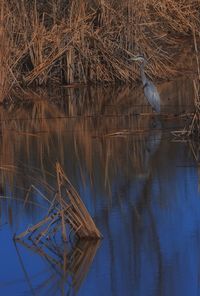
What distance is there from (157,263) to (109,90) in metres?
7.49

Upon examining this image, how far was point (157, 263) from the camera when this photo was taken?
531 cm

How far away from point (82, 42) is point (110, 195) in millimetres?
6213

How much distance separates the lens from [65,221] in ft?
19.5

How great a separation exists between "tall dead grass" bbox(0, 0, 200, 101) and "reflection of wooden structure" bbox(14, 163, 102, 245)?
6.57 m

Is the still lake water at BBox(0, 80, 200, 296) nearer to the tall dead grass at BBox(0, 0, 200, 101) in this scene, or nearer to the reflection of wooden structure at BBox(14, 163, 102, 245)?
the reflection of wooden structure at BBox(14, 163, 102, 245)

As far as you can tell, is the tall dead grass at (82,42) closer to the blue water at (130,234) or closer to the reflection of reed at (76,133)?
the reflection of reed at (76,133)

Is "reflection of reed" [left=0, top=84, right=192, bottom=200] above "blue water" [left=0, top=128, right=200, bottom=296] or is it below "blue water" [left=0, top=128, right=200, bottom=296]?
above

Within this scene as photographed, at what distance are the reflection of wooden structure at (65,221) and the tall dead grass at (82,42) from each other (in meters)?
6.57

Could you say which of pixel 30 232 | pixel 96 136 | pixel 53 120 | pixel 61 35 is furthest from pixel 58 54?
pixel 30 232

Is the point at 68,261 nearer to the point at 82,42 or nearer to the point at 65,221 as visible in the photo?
the point at 65,221

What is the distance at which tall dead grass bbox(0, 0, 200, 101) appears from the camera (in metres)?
12.7

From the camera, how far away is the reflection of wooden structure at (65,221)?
5.79 m

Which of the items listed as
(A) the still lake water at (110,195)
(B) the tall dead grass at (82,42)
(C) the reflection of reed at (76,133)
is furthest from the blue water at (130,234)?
(B) the tall dead grass at (82,42)

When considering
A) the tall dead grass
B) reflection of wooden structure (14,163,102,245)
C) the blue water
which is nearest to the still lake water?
the blue water
